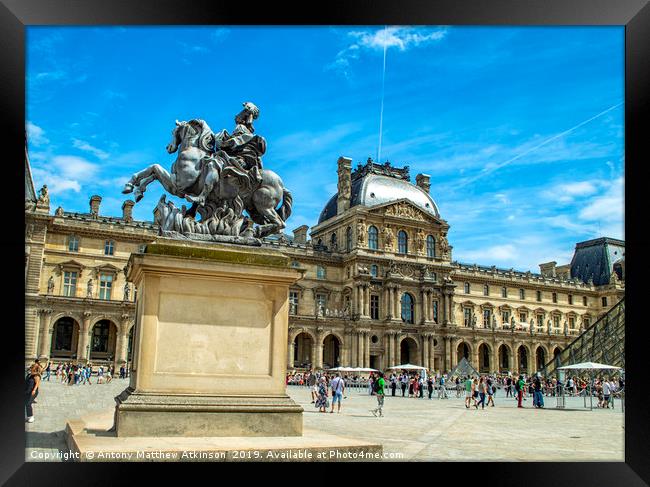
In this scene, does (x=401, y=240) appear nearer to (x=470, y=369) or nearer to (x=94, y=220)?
(x=470, y=369)

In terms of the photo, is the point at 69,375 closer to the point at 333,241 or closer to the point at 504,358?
the point at 333,241

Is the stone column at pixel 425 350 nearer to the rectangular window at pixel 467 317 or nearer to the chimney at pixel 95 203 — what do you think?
the rectangular window at pixel 467 317

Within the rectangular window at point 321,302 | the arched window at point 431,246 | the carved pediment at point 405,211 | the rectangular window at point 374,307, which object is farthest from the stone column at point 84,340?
the arched window at point 431,246

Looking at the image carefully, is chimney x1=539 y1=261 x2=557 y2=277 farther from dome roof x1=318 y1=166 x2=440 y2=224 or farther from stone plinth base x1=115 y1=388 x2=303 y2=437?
stone plinth base x1=115 y1=388 x2=303 y2=437

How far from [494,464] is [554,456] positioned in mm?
2814

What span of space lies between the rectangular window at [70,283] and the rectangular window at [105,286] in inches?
75.1

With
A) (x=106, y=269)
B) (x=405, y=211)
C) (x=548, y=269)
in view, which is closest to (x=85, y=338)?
(x=106, y=269)

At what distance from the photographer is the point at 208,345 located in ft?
22.7

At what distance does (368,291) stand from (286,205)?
1940 inches

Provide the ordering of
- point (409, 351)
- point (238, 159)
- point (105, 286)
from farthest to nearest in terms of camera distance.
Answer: point (409, 351) → point (105, 286) → point (238, 159)

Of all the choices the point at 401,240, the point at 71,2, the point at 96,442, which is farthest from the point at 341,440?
the point at 401,240

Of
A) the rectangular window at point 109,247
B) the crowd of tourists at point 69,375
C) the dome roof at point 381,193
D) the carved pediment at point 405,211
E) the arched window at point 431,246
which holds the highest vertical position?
the dome roof at point 381,193

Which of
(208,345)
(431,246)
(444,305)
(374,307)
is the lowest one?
(208,345)

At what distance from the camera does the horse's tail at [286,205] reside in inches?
328
